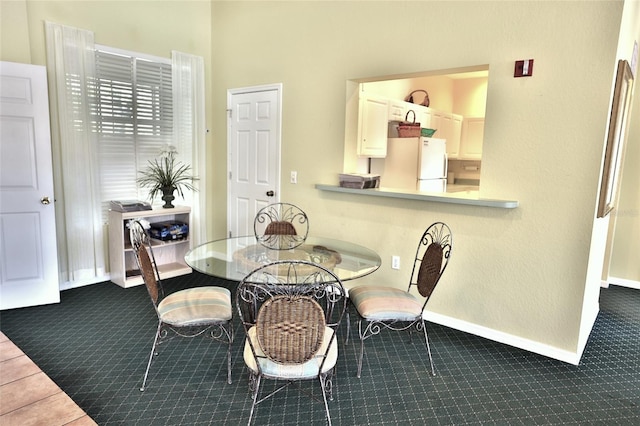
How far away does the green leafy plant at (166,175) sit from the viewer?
14.5ft

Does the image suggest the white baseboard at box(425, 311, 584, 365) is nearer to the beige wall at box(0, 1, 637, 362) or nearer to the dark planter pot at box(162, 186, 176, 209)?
the beige wall at box(0, 1, 637, 362)

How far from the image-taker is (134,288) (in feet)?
13.3

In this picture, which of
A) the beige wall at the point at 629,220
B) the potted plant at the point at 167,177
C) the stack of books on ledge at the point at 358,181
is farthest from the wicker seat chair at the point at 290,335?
the beige wall at the point at 629,220

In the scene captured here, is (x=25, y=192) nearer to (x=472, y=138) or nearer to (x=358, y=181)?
(x=358, y=181)

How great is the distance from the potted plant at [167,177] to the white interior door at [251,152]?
1.72 feet

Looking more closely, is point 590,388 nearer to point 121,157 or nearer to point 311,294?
point 311,294

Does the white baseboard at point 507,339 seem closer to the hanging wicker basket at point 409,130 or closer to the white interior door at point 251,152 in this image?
the hanging wicker basket at point 409,130

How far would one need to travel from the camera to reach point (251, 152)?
182 inches

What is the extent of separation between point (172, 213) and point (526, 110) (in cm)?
350

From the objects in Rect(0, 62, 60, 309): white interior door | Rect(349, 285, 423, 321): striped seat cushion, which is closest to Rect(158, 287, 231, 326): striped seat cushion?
Rect(349, 285, 423, 321): striped seat cushion

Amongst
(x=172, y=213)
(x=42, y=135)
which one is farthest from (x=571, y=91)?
(x=42, y=135)

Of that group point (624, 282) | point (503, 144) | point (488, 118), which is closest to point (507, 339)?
point (503, 144)

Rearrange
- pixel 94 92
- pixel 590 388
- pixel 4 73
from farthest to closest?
1. pixel 94 92
2. pixel 4 73
3. pixel 590 388

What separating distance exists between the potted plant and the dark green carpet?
151cm
